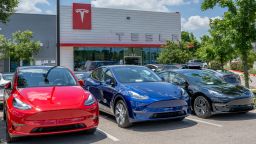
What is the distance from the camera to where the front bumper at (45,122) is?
6.34 m

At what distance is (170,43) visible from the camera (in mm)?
33812

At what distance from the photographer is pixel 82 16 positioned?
1412 inches

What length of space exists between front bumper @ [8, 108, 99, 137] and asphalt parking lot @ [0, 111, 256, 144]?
19.0 inches

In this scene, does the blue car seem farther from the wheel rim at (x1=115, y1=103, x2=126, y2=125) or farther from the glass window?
the glass window

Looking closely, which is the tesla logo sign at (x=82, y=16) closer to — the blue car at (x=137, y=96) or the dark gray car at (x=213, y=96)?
the dark gray car at (x=213, y=96)

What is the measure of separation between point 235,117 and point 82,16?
28.7m

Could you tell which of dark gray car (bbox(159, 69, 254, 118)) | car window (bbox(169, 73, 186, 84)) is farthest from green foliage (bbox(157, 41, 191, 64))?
dark gray car (bbox(159, 69, 254, 118))

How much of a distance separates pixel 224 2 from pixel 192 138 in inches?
303

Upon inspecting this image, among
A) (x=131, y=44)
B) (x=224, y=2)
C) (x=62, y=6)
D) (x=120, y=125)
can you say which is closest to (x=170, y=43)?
(x=131, y=44)

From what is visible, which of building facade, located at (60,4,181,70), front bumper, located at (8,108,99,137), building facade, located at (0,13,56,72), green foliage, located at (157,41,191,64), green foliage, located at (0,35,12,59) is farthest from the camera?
building facade, located at (60,4,181,70)

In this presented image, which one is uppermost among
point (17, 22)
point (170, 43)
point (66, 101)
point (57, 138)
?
point (17, 22)

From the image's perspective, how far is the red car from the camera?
6.35 m

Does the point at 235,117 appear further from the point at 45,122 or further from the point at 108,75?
the point at 45,122

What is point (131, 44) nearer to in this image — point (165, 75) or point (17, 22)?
point (17, 22)
